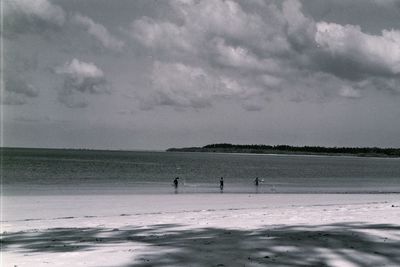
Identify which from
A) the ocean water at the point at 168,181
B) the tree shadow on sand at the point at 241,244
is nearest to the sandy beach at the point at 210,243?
the tree shadow on sand at the point at 241,244

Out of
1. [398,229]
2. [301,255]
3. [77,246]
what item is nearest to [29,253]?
[77,246]

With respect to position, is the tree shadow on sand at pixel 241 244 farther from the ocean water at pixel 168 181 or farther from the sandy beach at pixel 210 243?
the ocean water at pixel 168 181

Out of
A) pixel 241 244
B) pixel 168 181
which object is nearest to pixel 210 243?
pixel 241 244

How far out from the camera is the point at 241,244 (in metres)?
10.3

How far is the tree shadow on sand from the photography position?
8.50 m

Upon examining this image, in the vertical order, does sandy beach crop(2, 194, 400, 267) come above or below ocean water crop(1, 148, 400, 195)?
above

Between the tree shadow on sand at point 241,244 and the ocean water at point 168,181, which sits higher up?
the tree shadow on sand at point 241,244

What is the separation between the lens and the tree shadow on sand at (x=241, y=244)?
850 cm

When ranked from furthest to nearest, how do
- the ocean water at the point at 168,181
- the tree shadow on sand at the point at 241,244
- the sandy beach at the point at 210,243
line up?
the ocean water at the point at 168,181 → the sandy beach at the point at 210,243 → the tree shadow on sand at the point at 241,244

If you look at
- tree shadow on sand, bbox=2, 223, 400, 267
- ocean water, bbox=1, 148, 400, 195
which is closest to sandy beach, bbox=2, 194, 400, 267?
tree shadow on sand, bbox=2, 223, 400, 267

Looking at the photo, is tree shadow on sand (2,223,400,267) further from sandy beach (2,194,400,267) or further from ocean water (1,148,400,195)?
ocean water (1,148,400,195)

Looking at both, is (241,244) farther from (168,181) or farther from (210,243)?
(168,181)

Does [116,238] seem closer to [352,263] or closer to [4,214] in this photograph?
[352,263]

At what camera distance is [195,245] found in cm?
1038
